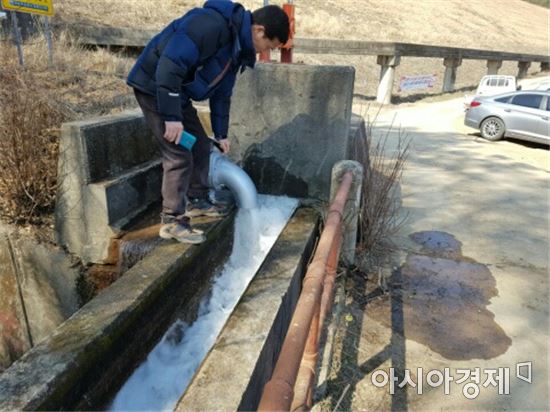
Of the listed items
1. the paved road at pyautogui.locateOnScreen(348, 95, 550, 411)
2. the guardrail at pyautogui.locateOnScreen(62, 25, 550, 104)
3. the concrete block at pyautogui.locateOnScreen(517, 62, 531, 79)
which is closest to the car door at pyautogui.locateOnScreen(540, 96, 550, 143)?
the paved road at pyautogui.locateOnScreen(348, 95, 550, 411)

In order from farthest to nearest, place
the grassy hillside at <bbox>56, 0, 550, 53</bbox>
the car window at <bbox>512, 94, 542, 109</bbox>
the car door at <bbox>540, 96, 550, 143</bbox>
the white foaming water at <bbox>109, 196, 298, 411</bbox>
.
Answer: the grassy hillside at <bbox>56, 0, 550, 53</bbox>
the car window at <bbox>512, 94, 542, 109</bbox>
the car door at <bbox>540, 96, 550, 143</bbox>
the white foaming water at <bbox>109, 196, 298, 411</bbox>

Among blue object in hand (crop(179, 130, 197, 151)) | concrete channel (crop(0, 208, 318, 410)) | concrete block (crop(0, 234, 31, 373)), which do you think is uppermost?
blue object in hand (crop(179, 130, 197, 151))

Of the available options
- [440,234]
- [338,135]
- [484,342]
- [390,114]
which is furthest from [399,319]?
[390,114]

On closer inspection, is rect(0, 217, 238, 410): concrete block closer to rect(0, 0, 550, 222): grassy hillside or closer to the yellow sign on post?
rect(0, 0, 550, 222): grassy hillside

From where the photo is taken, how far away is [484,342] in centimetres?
340

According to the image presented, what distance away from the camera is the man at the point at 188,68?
9.24ft

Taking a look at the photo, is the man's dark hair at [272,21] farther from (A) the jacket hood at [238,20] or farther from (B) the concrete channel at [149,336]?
(B) the concrete channel at [149,336]

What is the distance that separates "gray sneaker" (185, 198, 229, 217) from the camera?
385cm

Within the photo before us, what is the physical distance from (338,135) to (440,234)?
1982 millimetres

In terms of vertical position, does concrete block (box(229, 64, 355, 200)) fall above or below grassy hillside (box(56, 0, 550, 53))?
below

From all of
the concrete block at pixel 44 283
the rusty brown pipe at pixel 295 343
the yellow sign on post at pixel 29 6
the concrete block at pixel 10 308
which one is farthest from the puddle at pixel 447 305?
the yellow sign on post at pixel 29 6

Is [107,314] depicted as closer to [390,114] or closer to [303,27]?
[390,114]

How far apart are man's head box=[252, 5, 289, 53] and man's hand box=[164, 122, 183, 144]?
2.65ft

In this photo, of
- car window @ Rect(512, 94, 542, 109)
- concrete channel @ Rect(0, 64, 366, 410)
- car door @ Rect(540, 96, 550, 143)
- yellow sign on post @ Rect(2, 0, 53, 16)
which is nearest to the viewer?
concrete channel @ Rect(0, 64, 366, 410)
